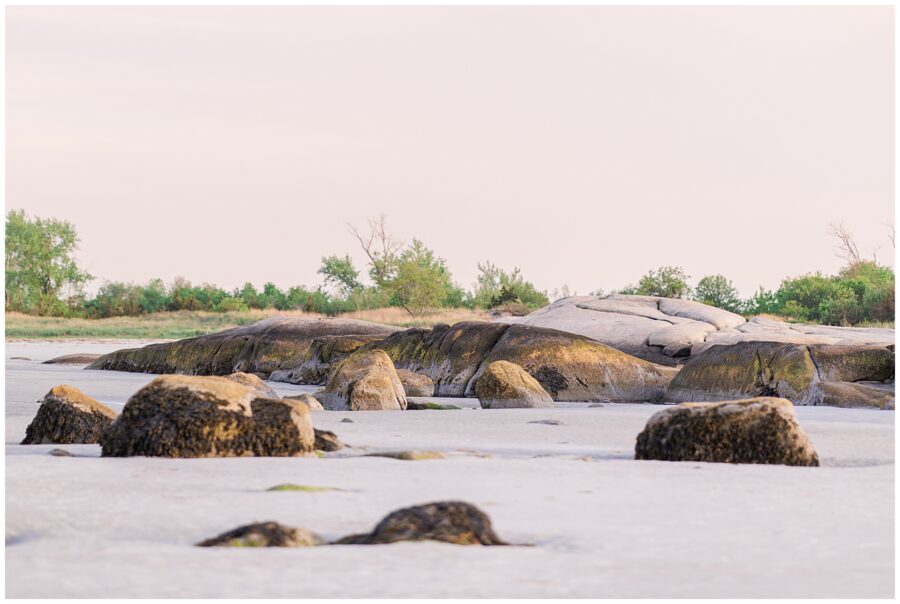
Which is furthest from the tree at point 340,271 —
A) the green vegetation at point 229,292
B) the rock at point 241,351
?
the rock at point 241,351

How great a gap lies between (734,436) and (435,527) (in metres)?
2.90

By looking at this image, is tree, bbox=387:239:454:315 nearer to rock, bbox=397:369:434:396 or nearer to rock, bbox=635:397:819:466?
rock, bbox=397:369:434:396

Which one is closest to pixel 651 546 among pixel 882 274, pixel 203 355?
pixel 203 355

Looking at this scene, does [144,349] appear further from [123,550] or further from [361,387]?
[123,550]

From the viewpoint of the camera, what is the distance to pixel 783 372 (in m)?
12.9

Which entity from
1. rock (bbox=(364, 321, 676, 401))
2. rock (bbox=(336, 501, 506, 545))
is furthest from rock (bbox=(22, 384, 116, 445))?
rock (bbox=(364, 321, 676, 401))

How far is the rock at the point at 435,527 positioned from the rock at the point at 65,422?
12.9 feet

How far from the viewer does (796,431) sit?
6379 mm

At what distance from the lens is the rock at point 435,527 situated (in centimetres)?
401

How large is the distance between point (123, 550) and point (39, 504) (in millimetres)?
1023

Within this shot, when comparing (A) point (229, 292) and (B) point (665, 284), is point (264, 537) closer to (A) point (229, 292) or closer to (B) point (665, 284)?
(B) point (665, 284)

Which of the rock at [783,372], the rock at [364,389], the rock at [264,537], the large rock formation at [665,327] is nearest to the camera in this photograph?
the rock at [264,537]

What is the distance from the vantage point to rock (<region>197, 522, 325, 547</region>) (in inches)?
156

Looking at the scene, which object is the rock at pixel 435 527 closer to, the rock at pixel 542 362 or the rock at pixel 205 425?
the rock at pixel 205 425
